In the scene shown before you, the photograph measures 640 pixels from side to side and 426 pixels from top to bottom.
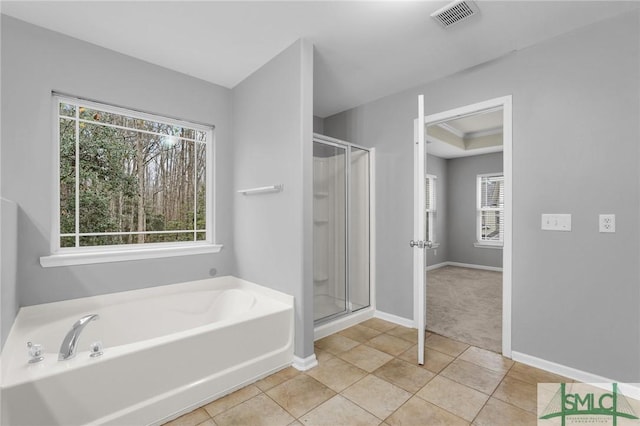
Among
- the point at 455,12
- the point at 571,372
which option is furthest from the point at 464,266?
the point at 455,12

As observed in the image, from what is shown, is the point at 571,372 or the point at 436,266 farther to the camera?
the point at 436,266

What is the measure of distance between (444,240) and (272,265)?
503 cm

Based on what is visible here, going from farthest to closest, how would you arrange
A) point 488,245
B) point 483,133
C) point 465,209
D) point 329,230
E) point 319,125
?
point 465,209 → point 488,245 → point 483,133 → point 319,125 → point 329,230

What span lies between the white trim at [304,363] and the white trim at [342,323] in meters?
0.38

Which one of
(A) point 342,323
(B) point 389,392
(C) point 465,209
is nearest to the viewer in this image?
(B) point 389,392

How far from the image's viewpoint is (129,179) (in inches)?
100

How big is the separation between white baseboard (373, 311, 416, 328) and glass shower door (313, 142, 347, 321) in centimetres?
44

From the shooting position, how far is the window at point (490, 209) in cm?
584

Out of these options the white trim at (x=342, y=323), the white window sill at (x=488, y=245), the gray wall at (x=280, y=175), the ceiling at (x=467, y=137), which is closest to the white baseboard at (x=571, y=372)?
the white trim at (x=342, y=323)

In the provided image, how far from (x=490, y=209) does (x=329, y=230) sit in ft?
14.3

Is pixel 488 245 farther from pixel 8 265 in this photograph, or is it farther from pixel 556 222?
pixel 8 265

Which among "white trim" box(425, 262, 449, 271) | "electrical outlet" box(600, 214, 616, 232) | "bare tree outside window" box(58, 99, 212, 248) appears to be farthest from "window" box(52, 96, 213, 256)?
"white trim" box(425, 262, 449, 271)

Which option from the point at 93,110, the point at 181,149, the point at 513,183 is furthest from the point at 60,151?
the point at 513,183

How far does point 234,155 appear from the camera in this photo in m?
2.96
